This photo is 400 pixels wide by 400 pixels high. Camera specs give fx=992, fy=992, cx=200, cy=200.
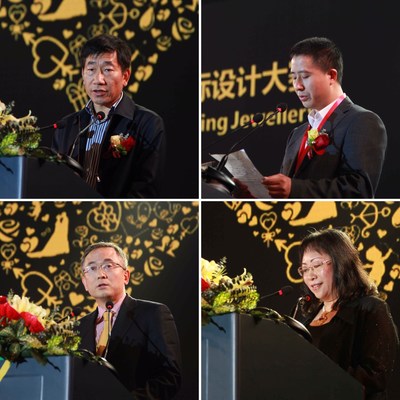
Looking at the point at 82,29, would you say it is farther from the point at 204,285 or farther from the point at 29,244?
the point at 204,285

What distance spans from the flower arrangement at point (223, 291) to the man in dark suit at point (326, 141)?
362 mm

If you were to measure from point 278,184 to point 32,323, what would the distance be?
4.12 ft

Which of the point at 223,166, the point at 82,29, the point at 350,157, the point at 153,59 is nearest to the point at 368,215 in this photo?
the point at 350,157

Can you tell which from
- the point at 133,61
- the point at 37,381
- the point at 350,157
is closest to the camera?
the point at 37,381

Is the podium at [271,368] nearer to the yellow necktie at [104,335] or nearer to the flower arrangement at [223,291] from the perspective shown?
the flower arrangement at [223,291]

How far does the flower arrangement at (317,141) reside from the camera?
4.15 metres

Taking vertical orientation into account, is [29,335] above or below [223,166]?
below

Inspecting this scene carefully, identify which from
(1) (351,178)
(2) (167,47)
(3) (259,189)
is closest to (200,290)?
(3) (259,189)

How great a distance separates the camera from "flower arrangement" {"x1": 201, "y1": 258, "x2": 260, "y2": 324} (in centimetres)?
387

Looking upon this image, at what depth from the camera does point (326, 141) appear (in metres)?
4.15

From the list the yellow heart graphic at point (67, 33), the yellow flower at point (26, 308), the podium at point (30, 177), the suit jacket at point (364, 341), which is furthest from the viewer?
the yellow heart graphic at point (67, 33)

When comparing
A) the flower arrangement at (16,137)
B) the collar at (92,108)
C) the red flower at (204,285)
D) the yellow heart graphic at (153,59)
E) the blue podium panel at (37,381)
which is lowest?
the blue podium panel at (37,381)

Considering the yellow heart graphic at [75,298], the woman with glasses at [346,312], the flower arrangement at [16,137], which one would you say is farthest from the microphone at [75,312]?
the woman with glasses at [346,312]

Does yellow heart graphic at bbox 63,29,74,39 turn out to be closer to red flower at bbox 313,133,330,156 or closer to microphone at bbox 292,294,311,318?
red flower at bbox 313,133,330,156
